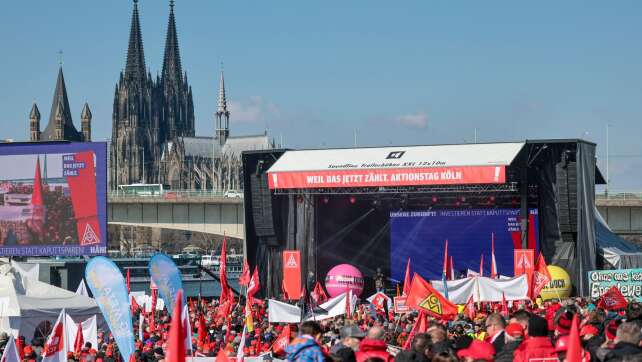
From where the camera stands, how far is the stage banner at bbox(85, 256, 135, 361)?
553 inches

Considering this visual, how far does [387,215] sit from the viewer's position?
3566 cm

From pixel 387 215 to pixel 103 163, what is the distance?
8327 millimetres

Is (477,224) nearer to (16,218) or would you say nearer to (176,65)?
(16,218)

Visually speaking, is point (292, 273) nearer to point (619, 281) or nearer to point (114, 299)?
point (619, 281)

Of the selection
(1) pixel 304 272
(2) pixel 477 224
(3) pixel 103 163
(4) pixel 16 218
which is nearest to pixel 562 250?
(2) pixel 477 224

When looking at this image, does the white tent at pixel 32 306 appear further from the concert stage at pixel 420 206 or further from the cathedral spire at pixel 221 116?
the cathedral spire at pixel 221 116

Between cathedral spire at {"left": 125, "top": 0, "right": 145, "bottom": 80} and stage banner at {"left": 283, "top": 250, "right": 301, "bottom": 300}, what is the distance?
140021mm

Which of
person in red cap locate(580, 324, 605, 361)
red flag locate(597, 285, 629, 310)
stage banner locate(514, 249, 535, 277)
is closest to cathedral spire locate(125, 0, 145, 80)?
stage banner locate(514, 249, 535, 277)

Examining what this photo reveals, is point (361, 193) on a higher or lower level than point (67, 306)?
higher

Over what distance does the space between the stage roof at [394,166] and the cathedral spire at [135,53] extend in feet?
457

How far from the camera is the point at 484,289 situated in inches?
908

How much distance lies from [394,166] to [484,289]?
435 inches

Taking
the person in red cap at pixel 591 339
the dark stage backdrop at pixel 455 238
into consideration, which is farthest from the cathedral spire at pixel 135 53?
the person in red cap at pixel 591 339

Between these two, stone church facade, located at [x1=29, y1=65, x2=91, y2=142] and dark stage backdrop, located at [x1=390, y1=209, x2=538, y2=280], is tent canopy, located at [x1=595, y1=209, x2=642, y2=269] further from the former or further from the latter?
stone church facade, located at [x1=29, y1=65, x2=91, y2=142]
